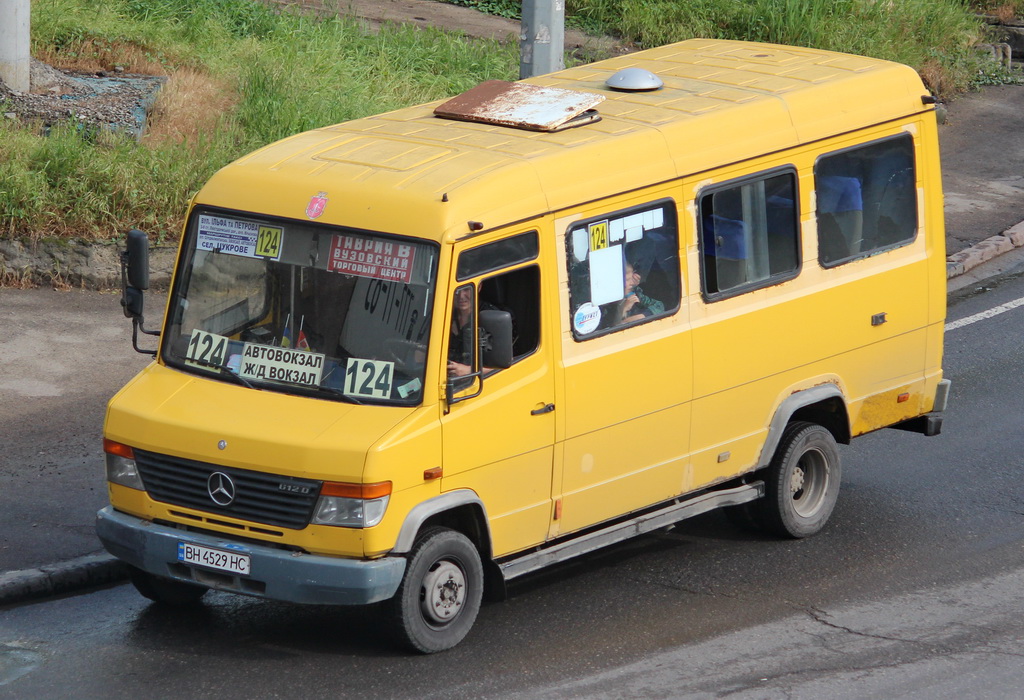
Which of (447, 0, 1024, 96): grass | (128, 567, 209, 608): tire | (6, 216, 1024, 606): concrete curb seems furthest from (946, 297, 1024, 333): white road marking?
(6, 216, 1024, 606): concrete curb

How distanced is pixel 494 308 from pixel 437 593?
1.40 metres

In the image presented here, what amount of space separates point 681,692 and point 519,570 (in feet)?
3.42

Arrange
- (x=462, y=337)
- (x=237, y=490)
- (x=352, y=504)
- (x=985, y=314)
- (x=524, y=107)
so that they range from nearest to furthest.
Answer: (x=352, y=504) < (x=237, y=490) < (x=462, y=337) < (x=524, y=107) < (x=985, y=314)

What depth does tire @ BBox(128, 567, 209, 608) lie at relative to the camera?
7785 mm

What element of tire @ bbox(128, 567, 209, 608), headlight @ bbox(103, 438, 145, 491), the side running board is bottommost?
tire @ bbox(128, 567, 209, 608)

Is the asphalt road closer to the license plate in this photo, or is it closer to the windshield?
the license plate

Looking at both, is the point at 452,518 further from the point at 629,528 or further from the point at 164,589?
the point at 164,589

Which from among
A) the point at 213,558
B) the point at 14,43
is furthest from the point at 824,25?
the point at 213,558

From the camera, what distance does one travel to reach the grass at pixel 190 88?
12836 millimetres

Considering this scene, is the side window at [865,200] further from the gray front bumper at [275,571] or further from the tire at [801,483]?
the gray front bumper at [275,571]

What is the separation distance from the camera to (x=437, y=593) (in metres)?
7.24

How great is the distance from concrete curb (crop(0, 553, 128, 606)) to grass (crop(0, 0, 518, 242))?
16.5ft

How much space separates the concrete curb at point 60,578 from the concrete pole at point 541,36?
5.39 m

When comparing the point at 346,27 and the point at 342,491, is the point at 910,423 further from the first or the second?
the point at 346,27
